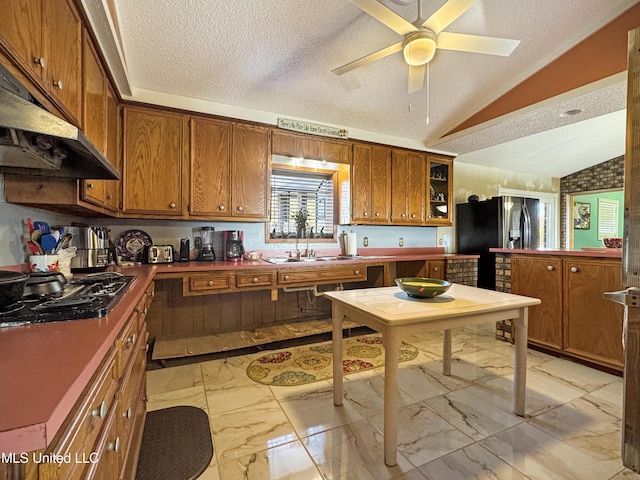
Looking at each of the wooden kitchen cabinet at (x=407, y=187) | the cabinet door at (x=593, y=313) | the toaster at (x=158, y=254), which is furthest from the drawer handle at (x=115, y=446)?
the wooden kitchen cabinet at (x=407, y=187)

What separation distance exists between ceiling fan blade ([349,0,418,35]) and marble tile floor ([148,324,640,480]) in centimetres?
235

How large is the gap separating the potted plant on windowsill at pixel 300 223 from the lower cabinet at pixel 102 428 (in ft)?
7.94

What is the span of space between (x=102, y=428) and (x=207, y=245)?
7.87ft

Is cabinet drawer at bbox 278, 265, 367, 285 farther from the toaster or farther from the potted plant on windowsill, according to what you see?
the toaster

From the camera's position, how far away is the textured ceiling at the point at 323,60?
6.99 feet

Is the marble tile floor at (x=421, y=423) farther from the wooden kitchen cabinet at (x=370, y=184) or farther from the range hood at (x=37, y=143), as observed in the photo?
the wooden kitchen cabinet at (x=370, y=184)

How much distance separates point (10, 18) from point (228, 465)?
2020 mm

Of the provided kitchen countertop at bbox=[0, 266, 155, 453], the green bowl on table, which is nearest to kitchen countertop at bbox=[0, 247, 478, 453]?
kitchen countertop at bbox=[0, 266, 155, 453]

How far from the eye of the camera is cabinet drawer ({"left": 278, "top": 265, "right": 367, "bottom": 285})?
2846 millimetres

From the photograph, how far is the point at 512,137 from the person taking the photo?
362 cm

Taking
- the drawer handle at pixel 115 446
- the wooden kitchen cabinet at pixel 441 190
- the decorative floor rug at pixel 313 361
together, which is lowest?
the decorative floor rug at pixel 313 361

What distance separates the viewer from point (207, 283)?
2.54m

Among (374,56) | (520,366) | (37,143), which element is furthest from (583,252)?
(37,143)

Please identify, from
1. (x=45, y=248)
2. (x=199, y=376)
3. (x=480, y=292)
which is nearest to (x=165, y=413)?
(x=199, y=376)
